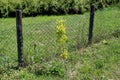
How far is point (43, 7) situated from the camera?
35.1ft

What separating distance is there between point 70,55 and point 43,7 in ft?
14.4

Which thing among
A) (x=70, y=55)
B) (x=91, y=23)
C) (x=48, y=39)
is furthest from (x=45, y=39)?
(x=91, y=23)

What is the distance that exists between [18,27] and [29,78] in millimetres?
915

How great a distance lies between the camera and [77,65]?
20.7 feet

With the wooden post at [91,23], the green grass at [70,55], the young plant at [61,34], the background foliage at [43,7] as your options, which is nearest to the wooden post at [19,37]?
the green grass at [70,55]

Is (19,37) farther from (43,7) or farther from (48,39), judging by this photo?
(43,7)

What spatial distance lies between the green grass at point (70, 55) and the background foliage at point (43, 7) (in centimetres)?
224

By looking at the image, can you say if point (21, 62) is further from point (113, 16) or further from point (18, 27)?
point (113, 16)

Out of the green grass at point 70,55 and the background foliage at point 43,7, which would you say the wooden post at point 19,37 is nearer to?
the green grass at point 70,55

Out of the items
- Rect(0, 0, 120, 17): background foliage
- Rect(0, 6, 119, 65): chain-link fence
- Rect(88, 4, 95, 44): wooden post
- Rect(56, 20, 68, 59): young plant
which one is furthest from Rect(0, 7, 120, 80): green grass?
Rect(0, 0, 120, 17): background foliage

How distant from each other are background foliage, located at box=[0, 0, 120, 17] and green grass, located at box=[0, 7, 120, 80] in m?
2.24

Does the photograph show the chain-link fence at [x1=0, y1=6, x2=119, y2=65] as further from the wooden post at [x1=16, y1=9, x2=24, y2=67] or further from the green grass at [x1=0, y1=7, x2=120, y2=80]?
the wooden post at [x1=16, y1=9, x2=24, y2=67]

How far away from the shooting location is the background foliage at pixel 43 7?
1020 centimetres

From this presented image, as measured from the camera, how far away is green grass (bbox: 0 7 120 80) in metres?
5.81
